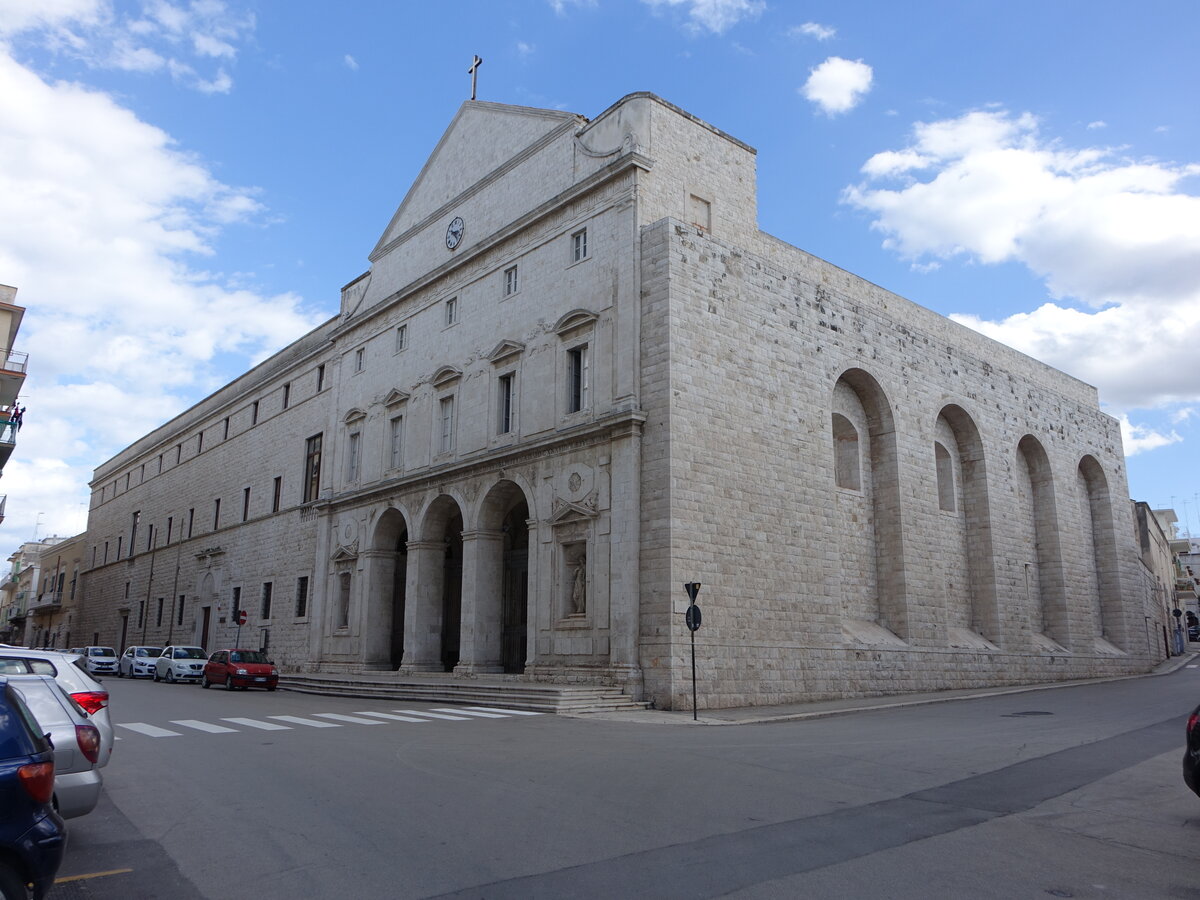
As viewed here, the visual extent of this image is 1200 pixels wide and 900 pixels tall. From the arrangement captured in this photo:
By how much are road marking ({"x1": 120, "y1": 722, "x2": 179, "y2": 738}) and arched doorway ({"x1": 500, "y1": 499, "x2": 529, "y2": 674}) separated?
1206cm

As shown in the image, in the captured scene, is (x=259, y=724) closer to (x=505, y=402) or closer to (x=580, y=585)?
(x=580, y=585)

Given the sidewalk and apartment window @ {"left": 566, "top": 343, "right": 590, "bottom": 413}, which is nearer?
the sidewalk

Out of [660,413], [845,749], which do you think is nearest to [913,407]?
[660,413]

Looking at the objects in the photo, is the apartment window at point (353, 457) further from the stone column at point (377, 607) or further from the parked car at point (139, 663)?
the parked car at point (139, 663)

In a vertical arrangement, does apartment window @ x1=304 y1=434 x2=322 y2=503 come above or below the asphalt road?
above

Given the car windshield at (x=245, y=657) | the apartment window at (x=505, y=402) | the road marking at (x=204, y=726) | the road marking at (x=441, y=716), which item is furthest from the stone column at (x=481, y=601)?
the road marking at (x=204, y=726)

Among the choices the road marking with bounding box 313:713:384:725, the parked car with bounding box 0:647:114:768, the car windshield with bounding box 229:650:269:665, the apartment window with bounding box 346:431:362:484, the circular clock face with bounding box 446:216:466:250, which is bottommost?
the road marking with bounding box 313:713:384:725

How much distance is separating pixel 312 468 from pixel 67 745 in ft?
102

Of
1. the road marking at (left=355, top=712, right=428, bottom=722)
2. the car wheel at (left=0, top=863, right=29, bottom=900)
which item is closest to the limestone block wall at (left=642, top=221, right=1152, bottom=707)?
the road marking at (left=355, top=712, right=428, bottom=722)

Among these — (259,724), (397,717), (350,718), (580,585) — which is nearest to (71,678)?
(259,724)

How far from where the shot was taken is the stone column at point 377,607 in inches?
1164

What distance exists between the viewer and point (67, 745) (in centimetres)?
600

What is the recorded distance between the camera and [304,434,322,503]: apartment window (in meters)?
35.4

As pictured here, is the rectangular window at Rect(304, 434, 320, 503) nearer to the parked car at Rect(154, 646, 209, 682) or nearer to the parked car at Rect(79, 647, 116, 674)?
the parked car at Rect(154, 646, 209, 682)
